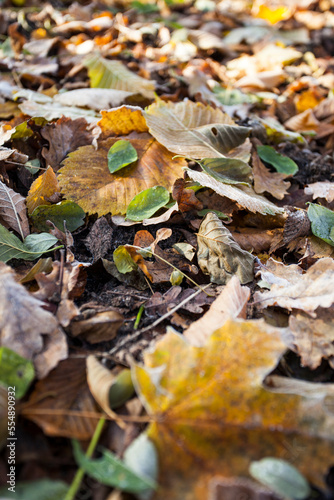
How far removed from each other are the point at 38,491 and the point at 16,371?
0.28 m

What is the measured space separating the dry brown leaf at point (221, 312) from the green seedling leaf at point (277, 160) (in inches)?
36.2

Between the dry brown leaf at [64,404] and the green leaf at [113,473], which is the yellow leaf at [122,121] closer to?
the dry brown leaf at [64,404]

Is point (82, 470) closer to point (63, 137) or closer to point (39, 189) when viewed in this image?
point (39, 189)

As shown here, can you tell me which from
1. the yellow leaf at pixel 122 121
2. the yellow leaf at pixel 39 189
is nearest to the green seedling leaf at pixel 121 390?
the yellow leaf at pixel 39 189

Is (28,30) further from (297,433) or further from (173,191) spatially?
(297,433)

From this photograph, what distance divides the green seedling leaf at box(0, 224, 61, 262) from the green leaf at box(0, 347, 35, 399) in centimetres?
46

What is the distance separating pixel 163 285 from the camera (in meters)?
1.39

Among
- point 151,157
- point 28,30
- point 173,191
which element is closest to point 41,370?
point 173,191

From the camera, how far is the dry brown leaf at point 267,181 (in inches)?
69.1

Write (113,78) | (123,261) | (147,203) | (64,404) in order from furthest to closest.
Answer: (113,78) → (147,203) → (123,261) → (64,404)

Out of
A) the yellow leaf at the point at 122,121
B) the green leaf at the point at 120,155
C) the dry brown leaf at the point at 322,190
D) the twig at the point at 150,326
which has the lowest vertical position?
the dry brown leaf at the point at 322,190

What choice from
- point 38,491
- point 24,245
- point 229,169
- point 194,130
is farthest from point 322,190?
point 38,491

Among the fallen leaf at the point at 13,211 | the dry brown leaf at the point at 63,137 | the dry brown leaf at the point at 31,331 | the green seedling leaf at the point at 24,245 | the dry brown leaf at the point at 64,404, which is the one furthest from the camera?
the dry brown leaf at the point at 63,137

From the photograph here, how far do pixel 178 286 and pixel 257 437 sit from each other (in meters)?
0.60
